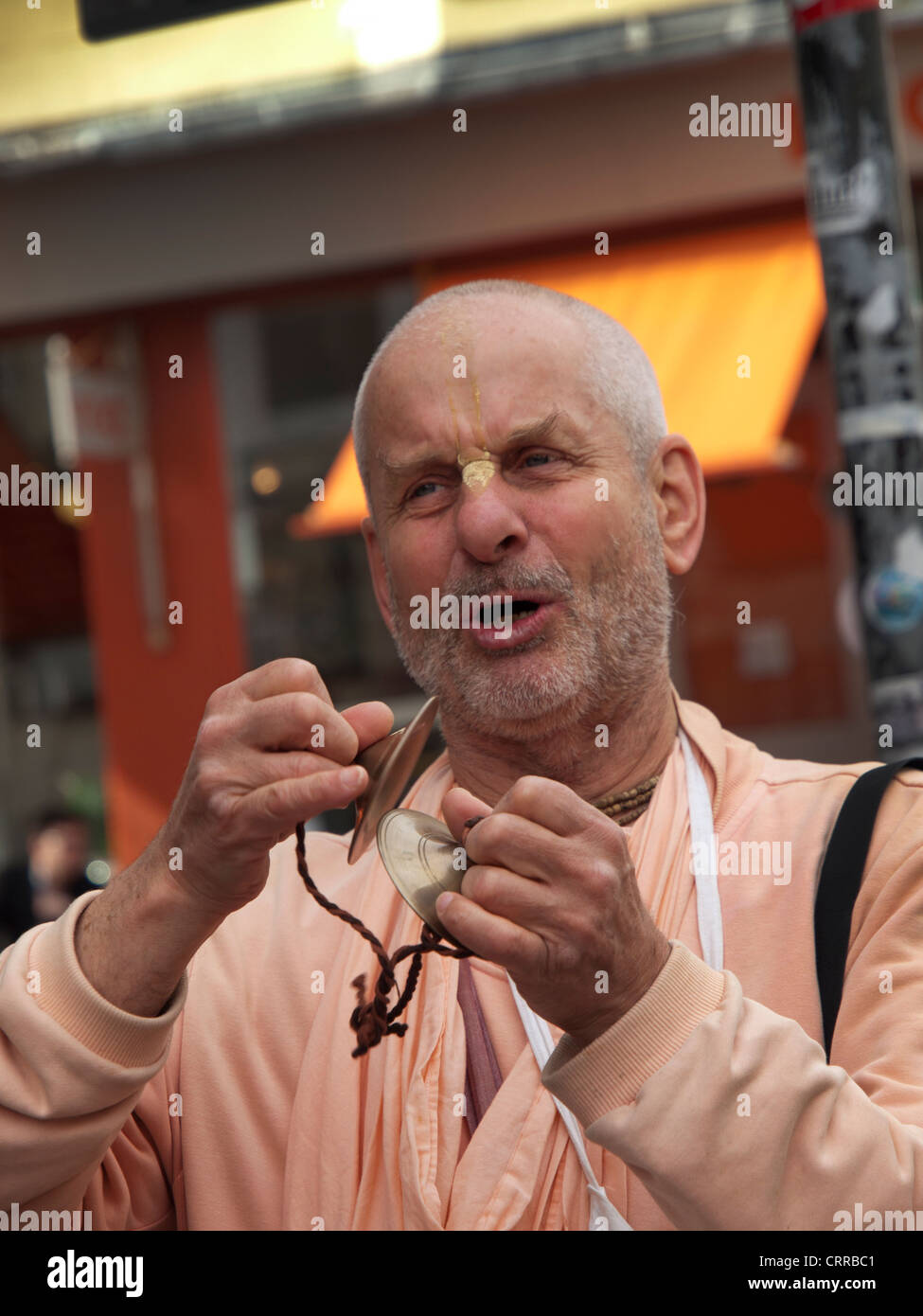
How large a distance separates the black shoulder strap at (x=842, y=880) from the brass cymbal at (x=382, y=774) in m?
0.47

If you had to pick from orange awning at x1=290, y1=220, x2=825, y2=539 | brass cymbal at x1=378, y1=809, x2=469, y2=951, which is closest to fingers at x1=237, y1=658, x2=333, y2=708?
brass cymbal at x1=378, y1=809, x2=469, y2=951

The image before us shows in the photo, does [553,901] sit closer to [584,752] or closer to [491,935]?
[491,935]

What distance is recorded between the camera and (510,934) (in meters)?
1.20

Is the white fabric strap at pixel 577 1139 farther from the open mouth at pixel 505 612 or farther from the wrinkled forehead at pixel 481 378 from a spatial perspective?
the wrinkled forehead at pixel 481 378

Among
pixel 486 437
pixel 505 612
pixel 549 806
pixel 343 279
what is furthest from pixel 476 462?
pixel 343 279

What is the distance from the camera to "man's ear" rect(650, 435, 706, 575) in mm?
1858

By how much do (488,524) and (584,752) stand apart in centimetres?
32

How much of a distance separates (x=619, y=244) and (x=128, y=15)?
335 cm

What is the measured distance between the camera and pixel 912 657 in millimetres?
2322

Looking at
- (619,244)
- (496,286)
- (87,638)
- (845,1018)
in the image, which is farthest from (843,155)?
(87,638)

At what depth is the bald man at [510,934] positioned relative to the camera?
4.05 ft

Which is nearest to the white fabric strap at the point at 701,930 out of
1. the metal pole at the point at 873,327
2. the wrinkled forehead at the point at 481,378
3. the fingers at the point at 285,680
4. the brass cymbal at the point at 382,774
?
the brass cymbal at the point at 382,774
